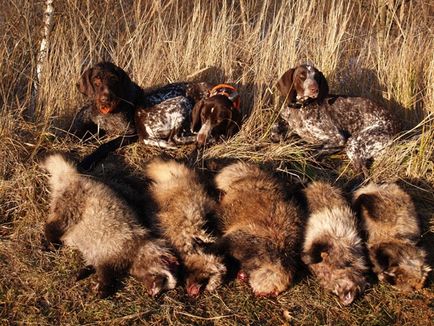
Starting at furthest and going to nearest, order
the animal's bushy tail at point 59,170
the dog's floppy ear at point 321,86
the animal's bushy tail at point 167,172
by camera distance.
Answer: the dog's floppy ear at point 321,86 → the animal's bushy tail at point 167,172 → the animal's bushy tail at point 59,170

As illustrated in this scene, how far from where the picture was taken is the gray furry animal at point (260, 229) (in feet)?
13.5

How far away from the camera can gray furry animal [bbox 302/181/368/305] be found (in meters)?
4.20

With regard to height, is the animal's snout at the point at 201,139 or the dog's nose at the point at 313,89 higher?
the dog's nose at the point at 313,89

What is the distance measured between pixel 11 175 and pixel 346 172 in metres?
3.49

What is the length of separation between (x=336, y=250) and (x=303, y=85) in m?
2.30

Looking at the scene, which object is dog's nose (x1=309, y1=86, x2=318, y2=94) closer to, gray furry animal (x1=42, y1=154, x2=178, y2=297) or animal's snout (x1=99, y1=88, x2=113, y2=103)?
animal's snout (x1=99, y1=88, x2=113, y2=103)

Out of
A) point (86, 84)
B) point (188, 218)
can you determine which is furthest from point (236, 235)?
point (86, 84)

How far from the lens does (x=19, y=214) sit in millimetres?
4738

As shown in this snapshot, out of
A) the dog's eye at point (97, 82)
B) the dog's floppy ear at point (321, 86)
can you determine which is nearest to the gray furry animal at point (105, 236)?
the dog's eye at point (97, 82)

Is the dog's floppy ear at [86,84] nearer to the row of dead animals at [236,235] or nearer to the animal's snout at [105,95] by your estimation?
the animal's snout at [105,95]

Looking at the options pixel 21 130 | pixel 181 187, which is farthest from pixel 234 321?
pixel 21 130

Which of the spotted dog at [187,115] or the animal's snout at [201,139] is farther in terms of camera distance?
the spotted dog at [187,115]

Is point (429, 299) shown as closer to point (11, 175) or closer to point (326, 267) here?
point (326, 267)

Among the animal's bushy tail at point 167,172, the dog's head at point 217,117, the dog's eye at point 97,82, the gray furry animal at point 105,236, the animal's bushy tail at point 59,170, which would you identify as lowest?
the gray furry animal at point 105,236
